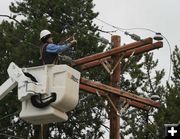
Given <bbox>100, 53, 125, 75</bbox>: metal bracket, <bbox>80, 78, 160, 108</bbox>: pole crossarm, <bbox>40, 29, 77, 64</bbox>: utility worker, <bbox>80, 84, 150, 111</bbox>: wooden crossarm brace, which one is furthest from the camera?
<bbox>100, 53, 125, 75</bbox>: metal bracket

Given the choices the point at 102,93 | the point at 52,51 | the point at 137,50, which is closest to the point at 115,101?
the point at 102,93

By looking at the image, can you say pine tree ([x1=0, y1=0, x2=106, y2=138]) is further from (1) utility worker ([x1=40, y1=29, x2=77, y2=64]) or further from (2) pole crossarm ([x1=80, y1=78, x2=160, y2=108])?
(1) utility worker ([x1=40, y1=29, x2=77, y2=64])

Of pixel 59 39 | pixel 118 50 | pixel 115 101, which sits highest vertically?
pixel 59 39

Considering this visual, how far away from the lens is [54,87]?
7496mm

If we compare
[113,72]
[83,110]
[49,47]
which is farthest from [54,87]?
[83,110]

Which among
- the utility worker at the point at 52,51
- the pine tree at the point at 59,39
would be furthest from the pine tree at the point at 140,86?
the utility worker at the point at 52,51

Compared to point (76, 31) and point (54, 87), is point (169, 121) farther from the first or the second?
point (54, 87)

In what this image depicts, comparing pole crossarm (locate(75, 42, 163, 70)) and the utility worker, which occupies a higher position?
pole crossarm (locate(75, 42, 163, 70))

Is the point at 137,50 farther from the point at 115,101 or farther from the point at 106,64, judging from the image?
the point at 115,101

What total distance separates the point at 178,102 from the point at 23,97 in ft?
56.3

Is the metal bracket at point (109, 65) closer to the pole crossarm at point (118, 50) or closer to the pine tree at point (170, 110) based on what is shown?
the pole crossarm at point (118, 50)

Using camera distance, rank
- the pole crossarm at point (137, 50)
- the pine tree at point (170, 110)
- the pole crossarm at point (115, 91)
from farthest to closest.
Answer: the pine tree at point (170, 110)
the pole crossarm at point (137, 50)
the pole crossarm at point (115, 91)

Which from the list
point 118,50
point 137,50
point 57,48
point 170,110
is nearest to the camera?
point 57,48

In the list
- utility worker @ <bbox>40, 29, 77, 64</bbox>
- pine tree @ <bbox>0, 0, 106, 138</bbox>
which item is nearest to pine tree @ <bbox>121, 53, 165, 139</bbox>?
pine tree @ <bbox>0, 0, 106, 138</bbox>
